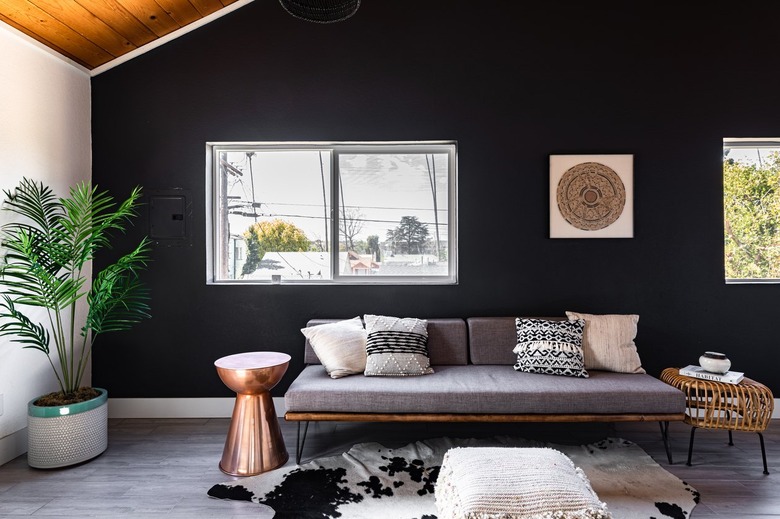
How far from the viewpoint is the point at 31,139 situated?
2967 mm

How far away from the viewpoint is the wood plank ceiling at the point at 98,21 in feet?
8.99

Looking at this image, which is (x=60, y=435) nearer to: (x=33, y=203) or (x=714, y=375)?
(x=33, y=203)

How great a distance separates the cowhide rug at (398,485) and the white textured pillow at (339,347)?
514mm

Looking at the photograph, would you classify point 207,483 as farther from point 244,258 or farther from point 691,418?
point 691,418

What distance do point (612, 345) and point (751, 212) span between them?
174 cm

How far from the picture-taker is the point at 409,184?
3.63m

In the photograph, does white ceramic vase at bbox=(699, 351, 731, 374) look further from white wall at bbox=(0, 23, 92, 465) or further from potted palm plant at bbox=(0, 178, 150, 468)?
white wall at bbox=(0, 23, 92, 465)

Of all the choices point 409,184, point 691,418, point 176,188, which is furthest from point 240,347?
point 691,418

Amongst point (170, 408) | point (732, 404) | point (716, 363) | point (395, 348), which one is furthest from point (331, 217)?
point (732, 404)

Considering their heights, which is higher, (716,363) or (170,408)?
(716,363)

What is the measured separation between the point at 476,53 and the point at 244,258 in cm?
253

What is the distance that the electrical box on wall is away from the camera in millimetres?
3512

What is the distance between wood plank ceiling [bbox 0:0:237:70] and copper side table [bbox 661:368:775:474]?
4.35m

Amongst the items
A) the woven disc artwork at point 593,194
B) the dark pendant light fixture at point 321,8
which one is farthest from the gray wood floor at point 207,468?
the dark pendant light fixture at point 321,8
